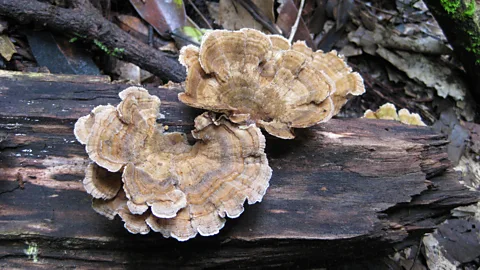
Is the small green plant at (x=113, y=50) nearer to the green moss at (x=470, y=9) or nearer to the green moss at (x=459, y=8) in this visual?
the green moss at (x=459, y=8)

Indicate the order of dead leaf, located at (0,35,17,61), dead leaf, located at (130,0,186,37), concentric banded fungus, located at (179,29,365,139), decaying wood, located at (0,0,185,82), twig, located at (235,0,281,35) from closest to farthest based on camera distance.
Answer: concentric banded fungus, located at (179,29,365,139)
decaying wood, located at (0,0,185,82)
dead leaf, located at (0,35,17,61)
dead leaf, located at (130,0,186,37)
twig, located at (235,0,281,35)

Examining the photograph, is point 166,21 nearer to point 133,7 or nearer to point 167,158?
point 133,7

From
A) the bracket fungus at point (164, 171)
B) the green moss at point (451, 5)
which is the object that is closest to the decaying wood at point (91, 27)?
the bracket fungus at point (164, 171)

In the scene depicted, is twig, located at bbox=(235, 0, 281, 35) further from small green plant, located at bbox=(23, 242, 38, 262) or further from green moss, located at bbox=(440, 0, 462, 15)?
small green plant, located at bbox=(23, 242, 38, 262)

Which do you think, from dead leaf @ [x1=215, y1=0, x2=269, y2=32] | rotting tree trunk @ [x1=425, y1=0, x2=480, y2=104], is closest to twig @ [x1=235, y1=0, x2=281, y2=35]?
dead leaf @ [x1=215, y1=0, x2=269, y2=32]

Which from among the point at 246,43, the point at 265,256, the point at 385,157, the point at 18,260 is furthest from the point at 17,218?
the point at 385,157

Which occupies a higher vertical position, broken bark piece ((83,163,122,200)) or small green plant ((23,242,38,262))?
broken bark piece ((83,163,122,200))

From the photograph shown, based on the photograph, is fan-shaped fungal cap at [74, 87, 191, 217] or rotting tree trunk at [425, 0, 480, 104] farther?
rotting tree trunk at [425, 0, 480, 104]
